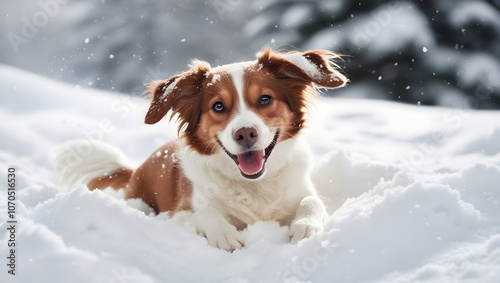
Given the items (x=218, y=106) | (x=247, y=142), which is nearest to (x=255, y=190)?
(x=247, y=142)

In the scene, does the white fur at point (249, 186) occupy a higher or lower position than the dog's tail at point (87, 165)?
lower

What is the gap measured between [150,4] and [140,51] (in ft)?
2.63

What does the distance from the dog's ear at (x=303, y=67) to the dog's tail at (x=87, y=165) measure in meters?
1.60

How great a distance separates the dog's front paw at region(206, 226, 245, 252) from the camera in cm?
244

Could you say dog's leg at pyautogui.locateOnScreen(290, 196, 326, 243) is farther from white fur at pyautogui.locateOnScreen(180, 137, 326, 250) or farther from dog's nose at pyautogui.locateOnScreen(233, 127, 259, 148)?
dog's nose at pyautogui.locateOnScreen(233, 127, 259, 148)

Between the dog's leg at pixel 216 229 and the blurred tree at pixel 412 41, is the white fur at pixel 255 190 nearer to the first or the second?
the dog's leg at pixel 216 229

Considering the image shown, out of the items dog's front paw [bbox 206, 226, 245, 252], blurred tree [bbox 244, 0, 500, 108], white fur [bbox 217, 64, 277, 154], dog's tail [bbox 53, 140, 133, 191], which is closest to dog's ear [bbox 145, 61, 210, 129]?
white fur [bbox 217, 64, 277, 154]

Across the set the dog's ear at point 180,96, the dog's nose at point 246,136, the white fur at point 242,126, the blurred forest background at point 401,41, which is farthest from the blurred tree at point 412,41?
the dog's nose at point 246,136

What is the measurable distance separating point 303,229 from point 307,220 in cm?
11

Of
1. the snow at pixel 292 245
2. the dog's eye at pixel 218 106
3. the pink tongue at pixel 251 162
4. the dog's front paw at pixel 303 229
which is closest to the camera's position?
the snow at pixel 292 245

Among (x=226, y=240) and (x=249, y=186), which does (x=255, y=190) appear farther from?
(x=226, y=240)

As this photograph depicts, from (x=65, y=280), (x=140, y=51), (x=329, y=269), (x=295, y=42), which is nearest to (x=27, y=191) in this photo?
(x=65, y=280)

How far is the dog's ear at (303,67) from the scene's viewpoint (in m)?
2.90

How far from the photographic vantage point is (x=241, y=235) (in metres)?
2.62
